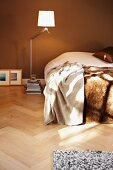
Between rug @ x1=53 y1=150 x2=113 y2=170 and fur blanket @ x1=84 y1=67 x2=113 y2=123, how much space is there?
66 centimetres

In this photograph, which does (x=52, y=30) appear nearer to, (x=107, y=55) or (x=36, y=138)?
(x=107, y=55)

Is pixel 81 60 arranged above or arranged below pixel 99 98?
above

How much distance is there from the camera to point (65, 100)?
9.71 ft

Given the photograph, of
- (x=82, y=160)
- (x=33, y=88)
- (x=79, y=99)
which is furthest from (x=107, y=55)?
(x=82, y=160)

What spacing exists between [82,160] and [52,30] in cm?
265

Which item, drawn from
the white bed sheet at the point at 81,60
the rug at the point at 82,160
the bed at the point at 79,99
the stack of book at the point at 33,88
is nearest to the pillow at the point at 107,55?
the white bed sheet at the point at 81,60

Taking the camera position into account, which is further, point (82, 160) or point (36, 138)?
point (36, 138)

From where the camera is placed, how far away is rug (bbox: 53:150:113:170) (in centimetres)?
217

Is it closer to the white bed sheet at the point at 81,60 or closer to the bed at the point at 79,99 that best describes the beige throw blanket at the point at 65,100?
the bed at the point at 79,99

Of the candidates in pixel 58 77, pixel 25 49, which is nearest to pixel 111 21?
pixel 25 49

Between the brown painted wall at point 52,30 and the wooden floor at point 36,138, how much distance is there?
1.30m

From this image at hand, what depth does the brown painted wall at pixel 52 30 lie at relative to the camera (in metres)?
4.32

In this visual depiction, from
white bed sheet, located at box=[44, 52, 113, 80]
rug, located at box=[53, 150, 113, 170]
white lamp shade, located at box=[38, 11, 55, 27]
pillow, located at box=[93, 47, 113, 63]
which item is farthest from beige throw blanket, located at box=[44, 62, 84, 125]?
white lamp shade, located at box=[38, 11, 55, 27]

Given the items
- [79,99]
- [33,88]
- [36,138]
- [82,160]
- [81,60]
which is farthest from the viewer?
[33,88]
